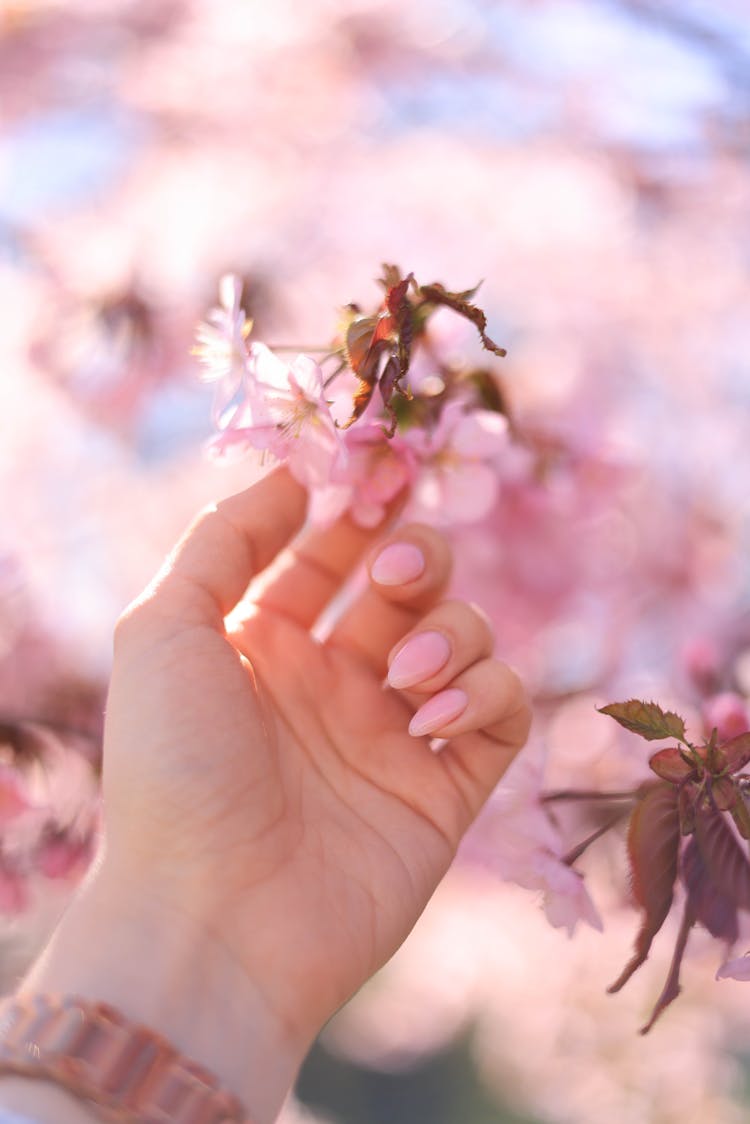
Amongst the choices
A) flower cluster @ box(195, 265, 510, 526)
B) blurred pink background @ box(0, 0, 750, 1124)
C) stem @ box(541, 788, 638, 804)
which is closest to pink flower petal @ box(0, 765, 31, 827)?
blurred pink background @ box(0, 0, 750, 1124)

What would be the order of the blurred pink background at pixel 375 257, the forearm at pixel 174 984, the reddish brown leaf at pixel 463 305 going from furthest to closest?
the blurred pink background at pixel 375 257, the forearm at pixel 174 984, the reddish brown leaf at pixel 463 305

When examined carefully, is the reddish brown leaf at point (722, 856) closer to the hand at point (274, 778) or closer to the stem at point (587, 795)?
the stem at point (587, 795)

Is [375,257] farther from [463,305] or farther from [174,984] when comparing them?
[174,984]

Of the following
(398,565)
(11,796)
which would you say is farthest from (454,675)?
(11,796)

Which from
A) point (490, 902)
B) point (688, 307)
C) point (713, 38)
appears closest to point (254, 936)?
point (713, 38)

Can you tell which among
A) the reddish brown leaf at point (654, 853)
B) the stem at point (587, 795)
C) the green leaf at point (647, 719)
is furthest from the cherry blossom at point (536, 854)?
the green leaf at point (647, 719)

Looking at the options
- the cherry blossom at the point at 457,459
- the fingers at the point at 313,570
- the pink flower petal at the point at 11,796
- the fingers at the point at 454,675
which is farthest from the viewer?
the pink flower petal at the point at 11,796
